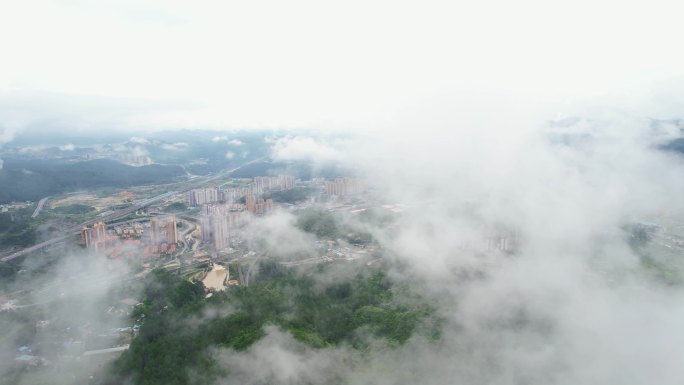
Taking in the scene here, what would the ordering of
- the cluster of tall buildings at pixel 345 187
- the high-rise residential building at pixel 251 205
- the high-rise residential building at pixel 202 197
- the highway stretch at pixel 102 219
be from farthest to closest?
the high-rise residential building at pixel 202 197
the cluster of tall buildings at pixel 345 187
the high-rise residential building at pixel 251 205
the highway stretch at pixel 102 219

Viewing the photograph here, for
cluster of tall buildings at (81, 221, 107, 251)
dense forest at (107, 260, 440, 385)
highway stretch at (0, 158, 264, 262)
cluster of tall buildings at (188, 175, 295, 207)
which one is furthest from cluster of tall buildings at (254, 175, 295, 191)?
dense forest at (107, 260, 440, 385)

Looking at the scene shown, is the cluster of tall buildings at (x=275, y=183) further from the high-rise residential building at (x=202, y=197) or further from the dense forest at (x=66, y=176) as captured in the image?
the dense forest at (x=66, y=176)

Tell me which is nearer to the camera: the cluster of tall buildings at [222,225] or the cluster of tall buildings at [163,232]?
the cluster of tall buildings at [222,225]

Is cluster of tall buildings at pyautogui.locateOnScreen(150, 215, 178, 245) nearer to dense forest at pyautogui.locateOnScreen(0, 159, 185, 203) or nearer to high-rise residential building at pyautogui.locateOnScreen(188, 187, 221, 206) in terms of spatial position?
high-rise residential building at pyautogui.locateOnScreen(188, 187, 221, 206)

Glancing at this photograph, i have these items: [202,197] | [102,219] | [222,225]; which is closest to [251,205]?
[222,225]

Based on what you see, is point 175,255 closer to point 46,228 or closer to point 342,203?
point 46,228

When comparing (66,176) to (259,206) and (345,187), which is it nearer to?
(259,206)

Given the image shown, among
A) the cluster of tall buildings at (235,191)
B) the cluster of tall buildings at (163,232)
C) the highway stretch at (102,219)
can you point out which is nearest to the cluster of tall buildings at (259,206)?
the cluster of tall buildings at (163,232)
